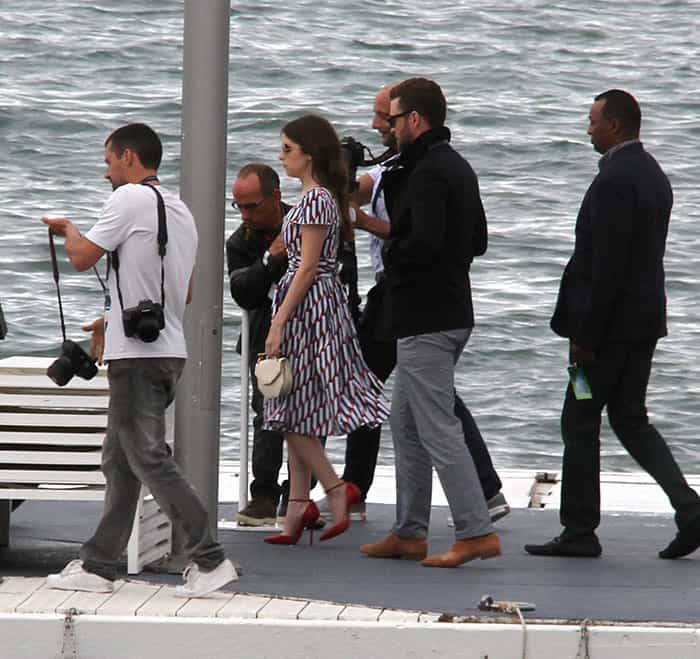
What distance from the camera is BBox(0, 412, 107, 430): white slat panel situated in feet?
21.1

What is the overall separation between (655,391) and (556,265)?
3548mm

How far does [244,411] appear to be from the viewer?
7.31 metres

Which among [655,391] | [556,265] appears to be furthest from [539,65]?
[655,391]

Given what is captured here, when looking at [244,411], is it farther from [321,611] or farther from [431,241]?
[321,611]

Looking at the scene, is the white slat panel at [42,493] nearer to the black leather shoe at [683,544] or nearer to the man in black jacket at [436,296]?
the man in black jacket at [436,296]

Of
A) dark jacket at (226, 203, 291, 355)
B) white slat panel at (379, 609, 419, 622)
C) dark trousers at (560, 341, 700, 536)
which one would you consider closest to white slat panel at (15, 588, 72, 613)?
white slat panel at (379, 609, 419, 622)

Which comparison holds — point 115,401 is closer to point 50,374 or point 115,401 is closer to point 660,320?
point 50,374

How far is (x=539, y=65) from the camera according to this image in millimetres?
29969

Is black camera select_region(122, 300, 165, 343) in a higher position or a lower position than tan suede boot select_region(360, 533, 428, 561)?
higher

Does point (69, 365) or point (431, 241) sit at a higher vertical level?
point (431, 241)

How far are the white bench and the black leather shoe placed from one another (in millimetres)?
1895

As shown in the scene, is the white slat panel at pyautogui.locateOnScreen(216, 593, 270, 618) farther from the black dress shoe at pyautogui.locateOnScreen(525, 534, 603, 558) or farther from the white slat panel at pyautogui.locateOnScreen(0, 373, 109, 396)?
the black dress shoe at pyautogui.locateOnScreen(525, 534, 603, 558)

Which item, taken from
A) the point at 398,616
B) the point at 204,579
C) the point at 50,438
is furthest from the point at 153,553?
the point at 398,616

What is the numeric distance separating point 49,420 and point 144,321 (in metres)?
0.87
